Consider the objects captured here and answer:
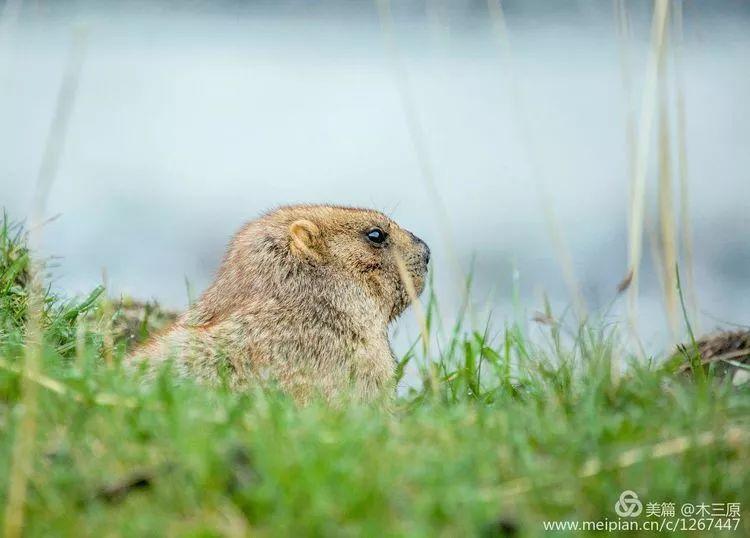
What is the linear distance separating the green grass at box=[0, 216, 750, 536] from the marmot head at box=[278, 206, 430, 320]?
1.63 m

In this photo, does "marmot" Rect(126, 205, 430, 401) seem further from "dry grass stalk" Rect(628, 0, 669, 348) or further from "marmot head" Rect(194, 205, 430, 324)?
"dry grass stalk" Rect(628, 0, 669, 348)

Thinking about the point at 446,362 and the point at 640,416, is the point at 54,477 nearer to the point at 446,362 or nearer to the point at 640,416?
the point at 640,416

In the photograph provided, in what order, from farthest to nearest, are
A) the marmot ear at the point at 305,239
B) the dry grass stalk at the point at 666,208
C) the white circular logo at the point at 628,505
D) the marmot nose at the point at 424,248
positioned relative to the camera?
1. the marmot nose at the point at 424,248
2. the marmot ear at the point at 305,239
3. the dry grass stalk at the point at 666,208
4. the white circular logo at the point at 628,505

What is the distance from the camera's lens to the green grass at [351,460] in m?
2.71

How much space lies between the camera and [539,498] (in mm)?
2875

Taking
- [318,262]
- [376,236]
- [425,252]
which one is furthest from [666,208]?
[318,262]

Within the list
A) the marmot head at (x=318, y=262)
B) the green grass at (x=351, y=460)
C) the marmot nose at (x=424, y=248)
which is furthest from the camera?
the marmot nose at (x=424, y=248)

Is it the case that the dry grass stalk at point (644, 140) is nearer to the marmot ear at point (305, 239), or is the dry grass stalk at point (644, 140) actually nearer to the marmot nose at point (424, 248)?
the marmot nose at point (424, 248)

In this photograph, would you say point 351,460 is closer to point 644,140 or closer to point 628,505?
point 628,505

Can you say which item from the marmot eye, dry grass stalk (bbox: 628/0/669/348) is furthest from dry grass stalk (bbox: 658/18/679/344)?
the marmot eye

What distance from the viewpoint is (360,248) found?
574 cm

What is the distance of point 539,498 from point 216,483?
0.90 metres

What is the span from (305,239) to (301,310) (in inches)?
19.3

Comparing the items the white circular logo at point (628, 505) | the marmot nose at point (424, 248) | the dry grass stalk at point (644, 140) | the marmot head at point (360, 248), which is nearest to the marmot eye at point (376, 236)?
the marmot head at point (360, 248)
